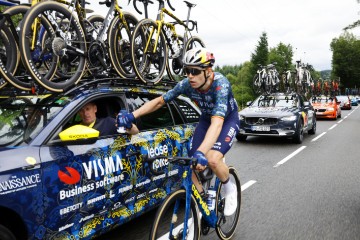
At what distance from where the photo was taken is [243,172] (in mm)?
7504

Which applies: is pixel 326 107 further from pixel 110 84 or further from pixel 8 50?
pixel 8 50

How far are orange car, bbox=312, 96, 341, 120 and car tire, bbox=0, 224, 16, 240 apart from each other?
22.8 m

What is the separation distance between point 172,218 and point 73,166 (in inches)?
37.3

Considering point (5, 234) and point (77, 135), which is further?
point (77, 135)

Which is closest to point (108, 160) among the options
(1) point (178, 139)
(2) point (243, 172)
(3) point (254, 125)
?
(1) point (178, 139)

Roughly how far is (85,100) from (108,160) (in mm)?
632

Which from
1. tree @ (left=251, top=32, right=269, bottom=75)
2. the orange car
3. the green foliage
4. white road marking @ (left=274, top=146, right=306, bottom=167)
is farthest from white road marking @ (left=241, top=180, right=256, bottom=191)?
the green foliage

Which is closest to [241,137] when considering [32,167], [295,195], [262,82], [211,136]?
[262,82]

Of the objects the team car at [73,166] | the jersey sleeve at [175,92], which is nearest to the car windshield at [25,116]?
the team car at [73,166]

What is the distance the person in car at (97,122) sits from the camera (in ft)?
12.2

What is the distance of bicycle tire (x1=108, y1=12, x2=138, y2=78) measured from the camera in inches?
190

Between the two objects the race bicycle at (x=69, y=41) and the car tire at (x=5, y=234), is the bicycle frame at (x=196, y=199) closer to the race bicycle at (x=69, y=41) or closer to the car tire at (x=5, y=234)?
the car tire at (x=5, y=234)

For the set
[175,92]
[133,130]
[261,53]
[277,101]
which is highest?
[261,53]

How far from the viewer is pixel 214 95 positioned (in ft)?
11.4
